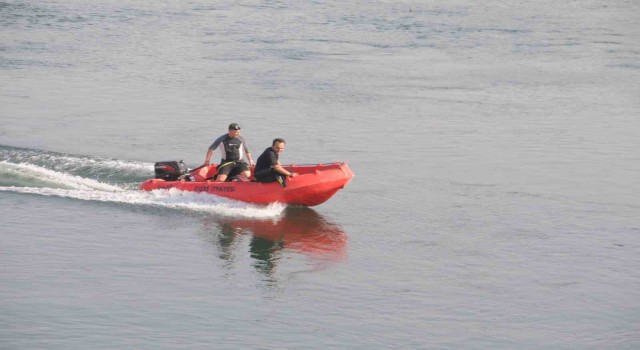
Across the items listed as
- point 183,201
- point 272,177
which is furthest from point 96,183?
point 272,177

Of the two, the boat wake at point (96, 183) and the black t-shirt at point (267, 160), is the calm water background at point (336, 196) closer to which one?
the boat wake at point (96, 183)

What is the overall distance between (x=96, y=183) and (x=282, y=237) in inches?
227

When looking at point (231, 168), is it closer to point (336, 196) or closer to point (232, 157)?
point (232, 157)

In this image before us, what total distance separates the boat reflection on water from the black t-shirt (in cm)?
118

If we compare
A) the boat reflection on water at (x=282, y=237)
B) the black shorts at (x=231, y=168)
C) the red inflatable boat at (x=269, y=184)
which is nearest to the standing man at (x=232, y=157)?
the black shorts at (x=231, y=168)

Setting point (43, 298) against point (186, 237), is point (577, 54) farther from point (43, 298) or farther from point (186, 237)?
point (43, 298)

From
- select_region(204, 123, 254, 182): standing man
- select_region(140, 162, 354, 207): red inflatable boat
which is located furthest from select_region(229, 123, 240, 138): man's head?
select_region(140, 162, 354, 207): red inflatable boat

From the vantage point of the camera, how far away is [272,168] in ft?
72.4

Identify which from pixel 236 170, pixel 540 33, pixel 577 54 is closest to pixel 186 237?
pixel 236 170

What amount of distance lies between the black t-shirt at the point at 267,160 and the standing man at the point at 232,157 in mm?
690

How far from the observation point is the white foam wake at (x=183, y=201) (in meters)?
22.6

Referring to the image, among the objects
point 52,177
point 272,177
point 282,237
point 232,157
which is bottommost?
point 282,237

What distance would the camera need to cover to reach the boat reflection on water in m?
20.0

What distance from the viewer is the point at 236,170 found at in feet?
76.1
